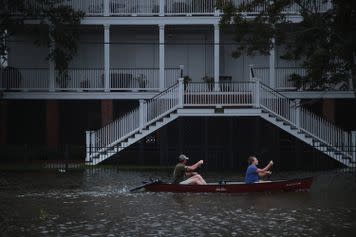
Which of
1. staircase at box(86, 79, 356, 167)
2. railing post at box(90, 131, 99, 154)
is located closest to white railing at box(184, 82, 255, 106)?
staircase at box(86, 79, 356, 167)

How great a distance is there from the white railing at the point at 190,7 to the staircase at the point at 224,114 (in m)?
5.79

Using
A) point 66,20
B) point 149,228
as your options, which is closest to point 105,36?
point 66,20

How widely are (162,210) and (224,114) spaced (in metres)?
13.6

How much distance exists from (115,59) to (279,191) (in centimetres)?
1908

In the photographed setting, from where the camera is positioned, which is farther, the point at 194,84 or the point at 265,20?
the point at 194,84

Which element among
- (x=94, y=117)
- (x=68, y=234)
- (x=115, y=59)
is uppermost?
(x=115, y=59)

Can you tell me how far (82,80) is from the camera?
38125 millimetres

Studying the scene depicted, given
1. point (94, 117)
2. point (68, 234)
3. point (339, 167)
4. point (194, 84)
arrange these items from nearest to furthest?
point (68, 234), point (339, 167), point (194, 84), point (94, 117)

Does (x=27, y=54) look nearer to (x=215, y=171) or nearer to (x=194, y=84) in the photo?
(x=194, y=84)

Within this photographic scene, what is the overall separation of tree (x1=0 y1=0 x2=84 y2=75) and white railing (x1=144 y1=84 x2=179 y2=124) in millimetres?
5650

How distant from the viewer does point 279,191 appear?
23797 millimetres

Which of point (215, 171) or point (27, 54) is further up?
point (27, 54)

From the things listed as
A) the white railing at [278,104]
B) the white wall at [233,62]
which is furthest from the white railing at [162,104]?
the white wall at [233,62]

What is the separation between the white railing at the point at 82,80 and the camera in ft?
125
